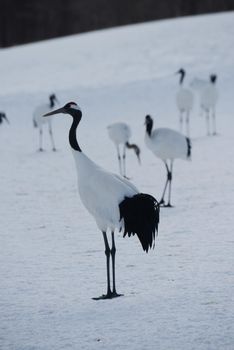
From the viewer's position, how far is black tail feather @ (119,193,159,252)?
567 cm

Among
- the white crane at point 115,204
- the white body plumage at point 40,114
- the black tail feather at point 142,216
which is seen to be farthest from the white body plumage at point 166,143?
the white body plumage at point 40,114

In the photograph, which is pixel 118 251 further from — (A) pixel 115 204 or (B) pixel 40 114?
(B) pixel 40 114

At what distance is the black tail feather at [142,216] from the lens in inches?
223

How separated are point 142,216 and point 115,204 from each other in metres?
0.26

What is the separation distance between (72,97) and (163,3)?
1155 inches

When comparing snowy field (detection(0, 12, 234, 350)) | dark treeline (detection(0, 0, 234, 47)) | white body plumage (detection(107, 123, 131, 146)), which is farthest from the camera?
dark treeline (detection(0, 0, 234, 47))

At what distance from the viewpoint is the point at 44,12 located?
173 feet

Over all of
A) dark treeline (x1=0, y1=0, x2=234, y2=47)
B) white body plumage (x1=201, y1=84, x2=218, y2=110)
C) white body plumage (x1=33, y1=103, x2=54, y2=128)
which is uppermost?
dark treeline (x1=0, y1=0, x2=234, y2=47)

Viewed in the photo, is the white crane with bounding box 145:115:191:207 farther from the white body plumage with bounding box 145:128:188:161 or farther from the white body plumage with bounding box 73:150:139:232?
the white body plumage with bounding box 73:150:139:232

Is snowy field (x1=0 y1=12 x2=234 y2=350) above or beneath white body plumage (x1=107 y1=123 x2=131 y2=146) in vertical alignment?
Answer: beneath

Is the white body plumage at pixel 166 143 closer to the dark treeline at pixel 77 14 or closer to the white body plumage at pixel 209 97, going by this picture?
the white body plumage at pixel 209 97

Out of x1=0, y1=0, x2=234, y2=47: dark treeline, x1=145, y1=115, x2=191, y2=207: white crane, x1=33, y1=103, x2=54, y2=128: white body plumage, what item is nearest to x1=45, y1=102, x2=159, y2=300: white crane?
x1=145, y1=115, x2=191, y2=207: white crane

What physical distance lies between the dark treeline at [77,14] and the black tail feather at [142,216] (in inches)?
1783

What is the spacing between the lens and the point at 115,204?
578 cm
